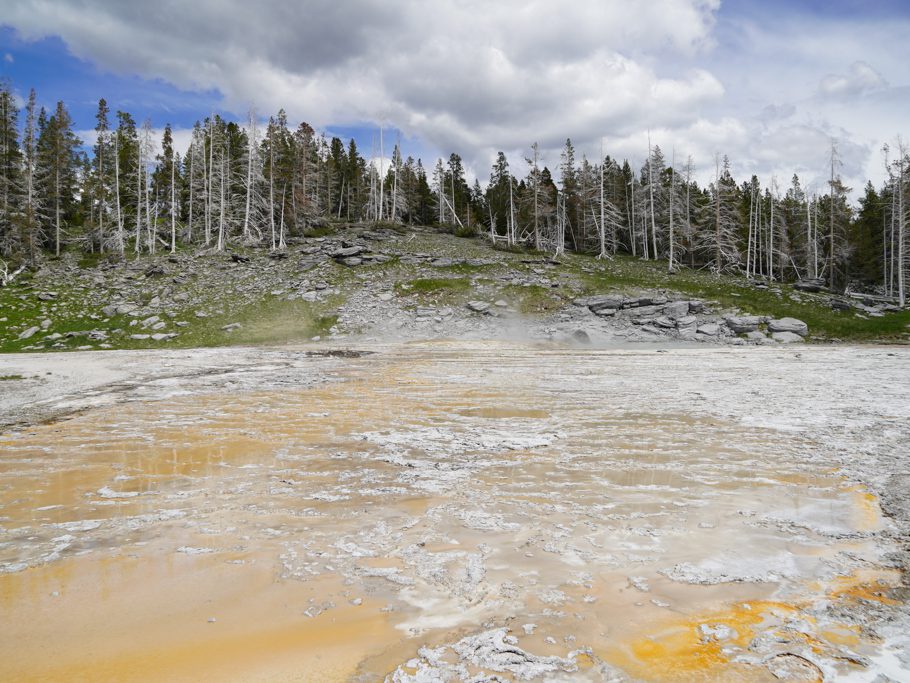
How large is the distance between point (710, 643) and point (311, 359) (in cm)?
2180

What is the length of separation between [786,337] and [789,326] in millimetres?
1570

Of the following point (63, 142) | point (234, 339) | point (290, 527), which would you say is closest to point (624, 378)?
point (290, 527)

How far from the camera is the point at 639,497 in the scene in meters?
6.61

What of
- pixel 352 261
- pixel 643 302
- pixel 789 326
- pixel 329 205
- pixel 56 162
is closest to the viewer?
pixel 789 326

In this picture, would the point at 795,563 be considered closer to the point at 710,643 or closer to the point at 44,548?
the point at 710,643

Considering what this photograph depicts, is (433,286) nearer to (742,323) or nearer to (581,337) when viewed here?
(581,337)

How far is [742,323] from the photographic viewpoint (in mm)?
31828

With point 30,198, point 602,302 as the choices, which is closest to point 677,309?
point 602,302

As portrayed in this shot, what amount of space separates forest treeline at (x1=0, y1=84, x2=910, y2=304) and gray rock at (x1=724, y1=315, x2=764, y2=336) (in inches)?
806

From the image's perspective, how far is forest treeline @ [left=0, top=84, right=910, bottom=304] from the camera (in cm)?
5022

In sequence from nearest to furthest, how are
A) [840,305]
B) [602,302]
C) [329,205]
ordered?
[602,302]
[840,305]
[329,205]

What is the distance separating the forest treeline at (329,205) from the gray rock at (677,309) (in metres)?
20.3

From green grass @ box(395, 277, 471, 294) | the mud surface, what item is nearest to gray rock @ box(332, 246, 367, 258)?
green grass @ box(395, 277, 471, 294)

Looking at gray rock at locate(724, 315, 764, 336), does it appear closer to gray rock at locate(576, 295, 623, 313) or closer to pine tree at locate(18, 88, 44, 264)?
gray rock at locate(576, 295, 623, 313)
